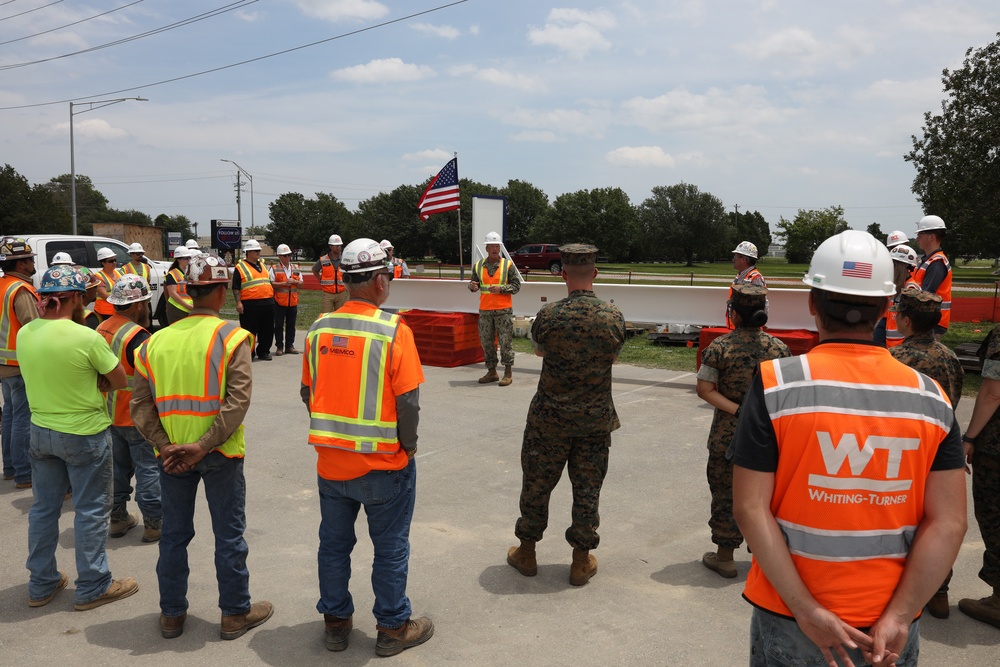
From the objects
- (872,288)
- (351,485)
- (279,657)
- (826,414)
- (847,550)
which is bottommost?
(279,657)

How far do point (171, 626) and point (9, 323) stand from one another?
3.63 meters

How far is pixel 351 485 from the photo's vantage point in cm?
364

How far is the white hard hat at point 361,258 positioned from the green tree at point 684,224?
71.6 meters

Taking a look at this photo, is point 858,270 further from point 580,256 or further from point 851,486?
point 580,256

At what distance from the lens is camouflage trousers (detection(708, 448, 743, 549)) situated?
4617 millimetres

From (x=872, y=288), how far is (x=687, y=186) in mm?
76082

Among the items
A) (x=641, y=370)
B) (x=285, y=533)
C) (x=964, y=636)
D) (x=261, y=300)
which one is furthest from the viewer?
(x=261, y=300)

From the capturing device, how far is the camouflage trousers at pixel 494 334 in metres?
10.7

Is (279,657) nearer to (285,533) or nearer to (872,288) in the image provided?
(285,533)

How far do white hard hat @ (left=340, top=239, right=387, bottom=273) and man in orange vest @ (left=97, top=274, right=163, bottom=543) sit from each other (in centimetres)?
216

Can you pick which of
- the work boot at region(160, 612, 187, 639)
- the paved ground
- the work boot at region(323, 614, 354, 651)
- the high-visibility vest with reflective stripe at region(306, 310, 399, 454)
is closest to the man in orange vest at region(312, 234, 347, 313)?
the paved ground

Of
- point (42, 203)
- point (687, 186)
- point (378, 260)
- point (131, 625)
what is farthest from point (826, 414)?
point (687, 186)

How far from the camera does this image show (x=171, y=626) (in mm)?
3908

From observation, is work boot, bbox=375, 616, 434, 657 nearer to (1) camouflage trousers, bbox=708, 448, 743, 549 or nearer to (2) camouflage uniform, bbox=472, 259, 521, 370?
(1) camouflage trousers, bbox=708, 448, 743, 549
